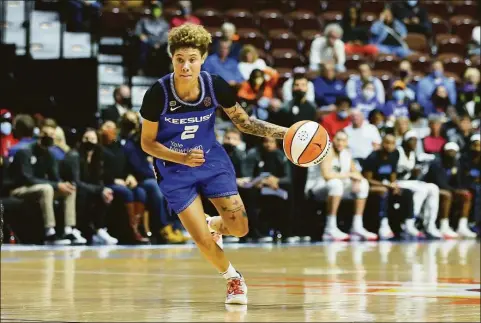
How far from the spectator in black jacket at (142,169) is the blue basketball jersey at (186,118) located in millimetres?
7491

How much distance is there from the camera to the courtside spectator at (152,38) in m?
18.0

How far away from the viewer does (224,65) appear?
57.1 feet

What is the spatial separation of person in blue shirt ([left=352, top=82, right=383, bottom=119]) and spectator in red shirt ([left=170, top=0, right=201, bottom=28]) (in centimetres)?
304

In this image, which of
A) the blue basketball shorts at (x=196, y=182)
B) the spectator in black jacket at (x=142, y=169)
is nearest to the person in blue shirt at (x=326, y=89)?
the spectator in black jacket at (x=142, y=169)

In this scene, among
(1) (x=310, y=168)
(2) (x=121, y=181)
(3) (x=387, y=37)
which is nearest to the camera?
(2) (x=121, y=181)

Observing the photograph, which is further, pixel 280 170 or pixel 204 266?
pixel 280 170

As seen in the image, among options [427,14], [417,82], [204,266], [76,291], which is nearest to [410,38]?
[427,14]

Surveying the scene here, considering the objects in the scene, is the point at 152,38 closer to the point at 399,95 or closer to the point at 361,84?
the point at 361,84

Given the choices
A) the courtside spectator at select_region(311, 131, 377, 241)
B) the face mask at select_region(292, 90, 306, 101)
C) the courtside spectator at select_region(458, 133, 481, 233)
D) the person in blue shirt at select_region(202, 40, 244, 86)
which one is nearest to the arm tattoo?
the face mask at select_region(292, 90, 306, 101)

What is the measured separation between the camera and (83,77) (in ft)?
58.2

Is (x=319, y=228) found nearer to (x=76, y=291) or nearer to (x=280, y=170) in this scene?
(x=280, y=170)

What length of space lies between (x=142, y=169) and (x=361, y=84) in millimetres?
4755

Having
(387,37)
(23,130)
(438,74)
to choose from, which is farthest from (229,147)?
→ (387,37)

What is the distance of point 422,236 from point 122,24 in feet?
19.5
